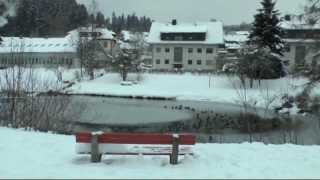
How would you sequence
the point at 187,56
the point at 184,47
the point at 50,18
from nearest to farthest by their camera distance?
the point at 184,47
the point at 187,56
the point at 50,18

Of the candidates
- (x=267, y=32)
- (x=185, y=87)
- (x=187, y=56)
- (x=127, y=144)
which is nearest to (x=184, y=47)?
(x=187, y=56)

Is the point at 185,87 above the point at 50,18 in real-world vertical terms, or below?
below

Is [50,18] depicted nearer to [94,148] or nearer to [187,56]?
[187,56]

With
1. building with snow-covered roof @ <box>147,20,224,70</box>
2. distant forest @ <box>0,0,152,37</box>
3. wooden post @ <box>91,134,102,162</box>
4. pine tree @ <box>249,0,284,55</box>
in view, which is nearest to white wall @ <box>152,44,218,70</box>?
building with snow-covered roof @ <box>147,20,224,70</box>

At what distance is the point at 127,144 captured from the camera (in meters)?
9.94

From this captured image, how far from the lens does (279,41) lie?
56031mm

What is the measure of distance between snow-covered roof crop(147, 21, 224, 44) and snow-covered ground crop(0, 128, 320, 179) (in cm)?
8254

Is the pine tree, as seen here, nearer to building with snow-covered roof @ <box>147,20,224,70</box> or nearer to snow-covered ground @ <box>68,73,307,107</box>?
snow-covered ground @ <box>68,73,307,107</box>

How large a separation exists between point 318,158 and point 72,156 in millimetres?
4911

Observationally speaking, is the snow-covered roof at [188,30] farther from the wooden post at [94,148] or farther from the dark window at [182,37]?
the wooden post at [94,148]

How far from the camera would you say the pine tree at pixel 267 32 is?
55219mm

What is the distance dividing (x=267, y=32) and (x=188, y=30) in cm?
4073

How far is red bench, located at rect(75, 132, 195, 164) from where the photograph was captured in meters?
9.82

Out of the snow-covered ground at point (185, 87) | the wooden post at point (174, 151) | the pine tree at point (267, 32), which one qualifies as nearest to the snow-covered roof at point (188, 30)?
the snow-covered ground at point (185, 87)
